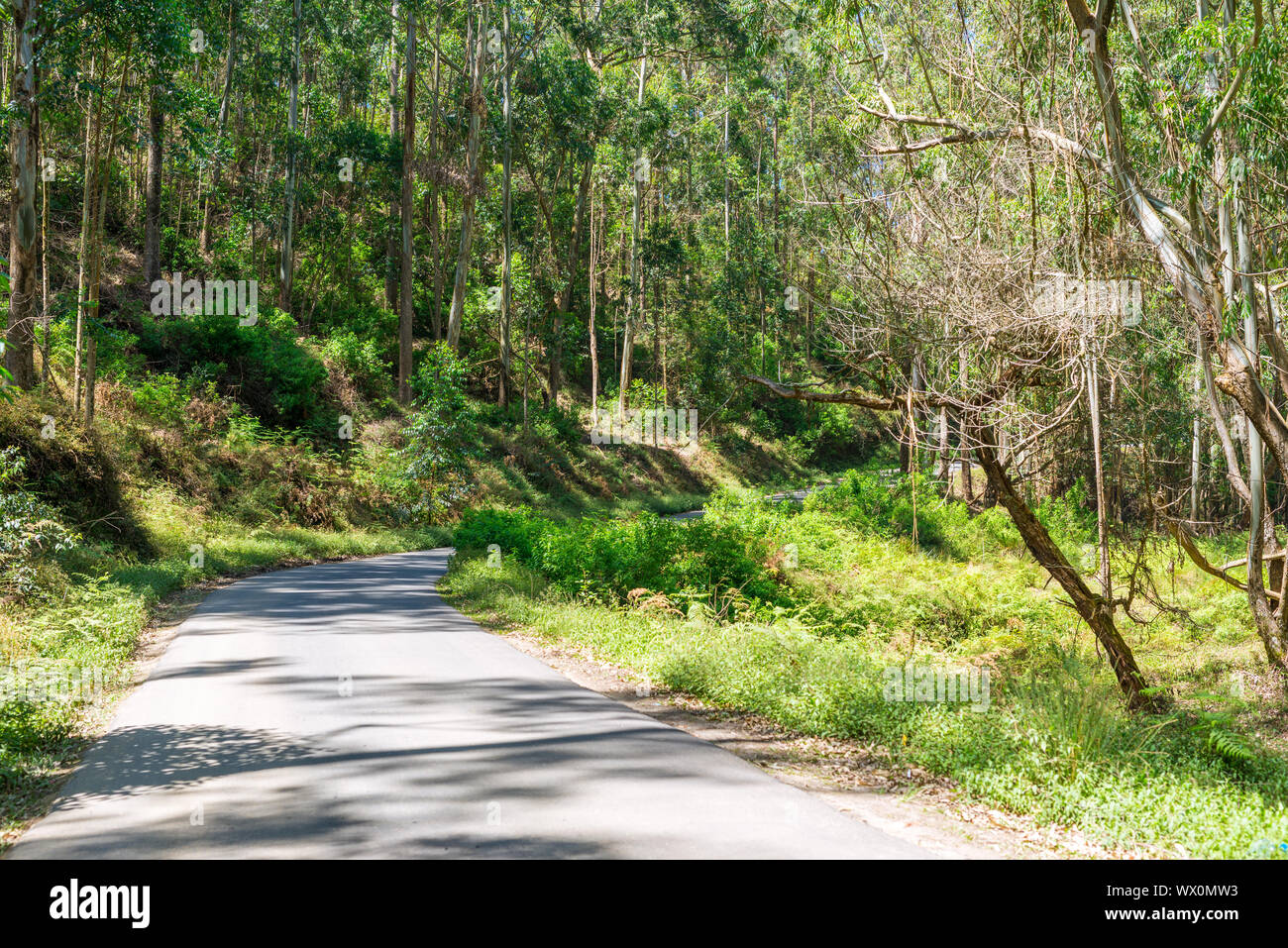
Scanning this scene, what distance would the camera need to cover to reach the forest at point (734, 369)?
947 cm

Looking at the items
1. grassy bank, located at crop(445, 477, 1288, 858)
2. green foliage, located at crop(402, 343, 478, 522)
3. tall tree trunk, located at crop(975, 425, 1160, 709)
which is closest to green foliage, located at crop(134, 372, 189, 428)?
green foliage, located at crop(402, 343, 478, 522)

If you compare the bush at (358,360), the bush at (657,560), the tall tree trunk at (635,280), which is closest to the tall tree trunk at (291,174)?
the bush at (358,360)

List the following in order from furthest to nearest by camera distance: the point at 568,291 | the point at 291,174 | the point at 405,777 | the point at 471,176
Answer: the point at 568,291 → the point at 291,174 → the point at 471,176 → the point at 405,777

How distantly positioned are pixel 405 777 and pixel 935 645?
9.42 meters

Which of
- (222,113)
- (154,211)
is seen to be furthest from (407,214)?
(222,113)

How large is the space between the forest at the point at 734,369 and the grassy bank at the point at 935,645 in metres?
0.07

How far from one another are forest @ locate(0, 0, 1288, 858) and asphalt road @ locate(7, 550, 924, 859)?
1.00 metres

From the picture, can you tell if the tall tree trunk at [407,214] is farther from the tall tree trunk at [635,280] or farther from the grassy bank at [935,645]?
the grassy bank at [935,645]

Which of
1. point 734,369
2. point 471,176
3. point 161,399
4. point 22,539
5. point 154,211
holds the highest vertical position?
point 471,176

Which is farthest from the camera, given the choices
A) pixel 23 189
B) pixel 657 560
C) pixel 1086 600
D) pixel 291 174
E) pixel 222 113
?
pixel 291 174

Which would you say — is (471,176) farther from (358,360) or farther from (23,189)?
(23,189)

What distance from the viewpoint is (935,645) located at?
13.9 metres

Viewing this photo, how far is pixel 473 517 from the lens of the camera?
20.6m

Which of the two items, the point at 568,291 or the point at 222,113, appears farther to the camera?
the point at 568,291
